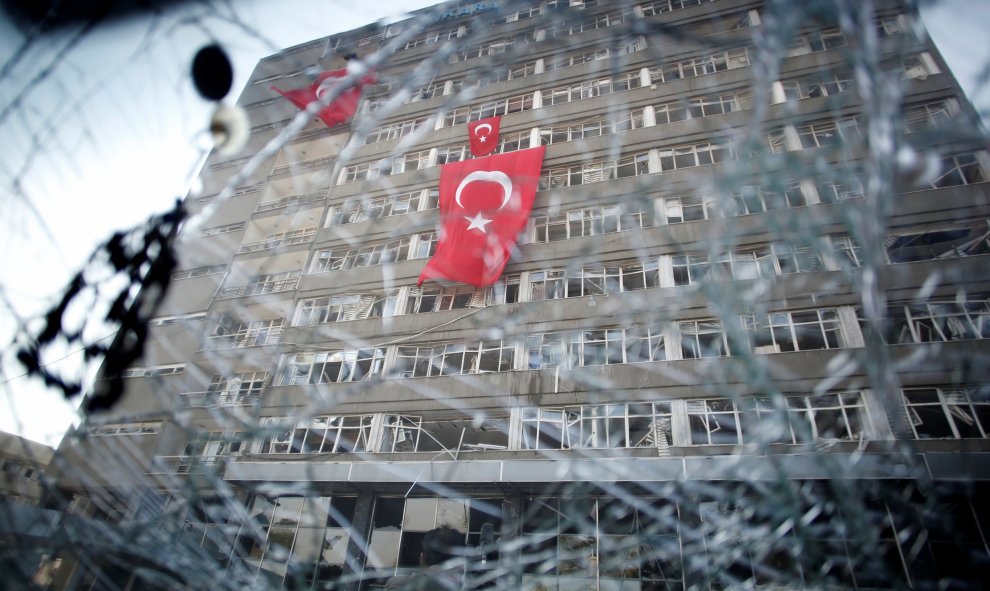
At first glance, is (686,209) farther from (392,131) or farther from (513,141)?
(392,131)

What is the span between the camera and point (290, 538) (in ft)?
43.7

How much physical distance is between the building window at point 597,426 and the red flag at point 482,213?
13.4 feet

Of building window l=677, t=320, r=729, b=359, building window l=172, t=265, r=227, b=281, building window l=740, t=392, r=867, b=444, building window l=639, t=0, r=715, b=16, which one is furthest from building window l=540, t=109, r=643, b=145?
building window l=172, t=265, r=227, b=281

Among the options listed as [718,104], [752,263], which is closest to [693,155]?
[718,104]

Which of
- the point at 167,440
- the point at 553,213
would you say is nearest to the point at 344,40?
the point at 553,213

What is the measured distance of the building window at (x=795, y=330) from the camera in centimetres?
1174

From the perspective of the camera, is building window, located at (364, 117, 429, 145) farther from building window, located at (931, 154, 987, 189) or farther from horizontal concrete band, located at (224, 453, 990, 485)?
building window, located at (931, 154, 987, 189)

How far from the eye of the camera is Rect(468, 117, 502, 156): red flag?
59.3 ft

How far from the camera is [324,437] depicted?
14305 millimetres

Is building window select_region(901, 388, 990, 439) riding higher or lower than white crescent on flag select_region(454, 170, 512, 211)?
lower

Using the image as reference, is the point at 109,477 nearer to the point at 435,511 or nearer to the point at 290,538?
the point at 290,538

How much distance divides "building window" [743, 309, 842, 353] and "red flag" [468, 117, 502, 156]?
10.2 metres

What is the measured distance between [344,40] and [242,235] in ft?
42.1

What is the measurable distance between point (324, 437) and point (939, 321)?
1495cm
